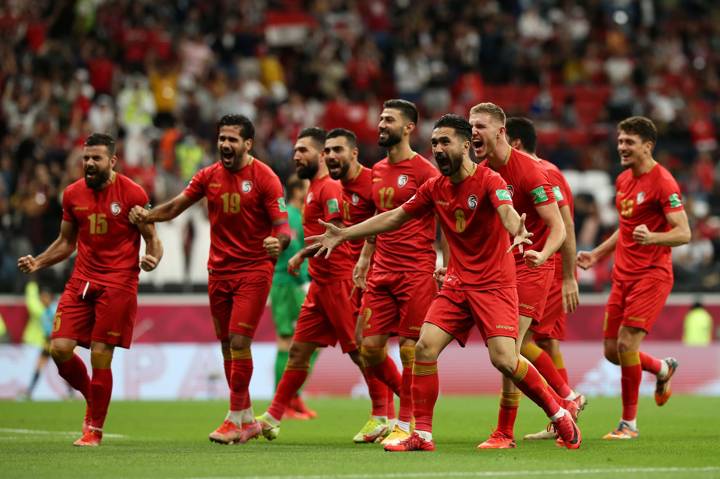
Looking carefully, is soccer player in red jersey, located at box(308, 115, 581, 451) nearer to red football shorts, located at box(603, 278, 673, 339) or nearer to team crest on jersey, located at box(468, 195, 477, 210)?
team crest on jersey, located at box(468, 195, 477, 210)

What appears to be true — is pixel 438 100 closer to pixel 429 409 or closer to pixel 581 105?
pixel 581 105

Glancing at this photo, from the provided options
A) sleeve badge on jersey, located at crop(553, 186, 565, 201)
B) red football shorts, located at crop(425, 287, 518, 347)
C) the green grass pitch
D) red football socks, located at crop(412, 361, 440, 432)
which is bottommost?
the green grass pitch

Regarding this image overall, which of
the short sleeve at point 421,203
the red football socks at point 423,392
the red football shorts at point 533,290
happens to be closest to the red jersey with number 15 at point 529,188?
the red football shorts at point 533,290

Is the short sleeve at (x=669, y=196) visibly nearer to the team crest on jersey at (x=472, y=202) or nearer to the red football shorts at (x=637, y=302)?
the red football shorts at (x=637, y=302)

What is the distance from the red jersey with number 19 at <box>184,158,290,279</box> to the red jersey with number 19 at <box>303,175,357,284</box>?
0.74 meters

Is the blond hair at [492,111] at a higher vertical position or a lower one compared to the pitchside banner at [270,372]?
higher

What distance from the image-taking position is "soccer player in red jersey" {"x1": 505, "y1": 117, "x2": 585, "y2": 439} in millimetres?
11016

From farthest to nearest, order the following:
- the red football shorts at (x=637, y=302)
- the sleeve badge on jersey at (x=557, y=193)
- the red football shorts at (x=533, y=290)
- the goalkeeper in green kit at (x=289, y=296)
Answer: the goalkeeper in green kit at (x=289, y=296)
the red football shorts at (x=637, y=302)
the red football shorts at (x=533, y=290)
the sleeve badge on jersey at (x=557, y=193)

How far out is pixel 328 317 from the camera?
12.3 metres

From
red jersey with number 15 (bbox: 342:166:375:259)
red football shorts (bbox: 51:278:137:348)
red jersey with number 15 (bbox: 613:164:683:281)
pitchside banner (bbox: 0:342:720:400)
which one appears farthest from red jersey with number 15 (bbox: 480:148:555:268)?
pitchside banner (bbox: 0:342:720:400)

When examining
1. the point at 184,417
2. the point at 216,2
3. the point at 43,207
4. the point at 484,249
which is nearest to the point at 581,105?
the point at 216,2

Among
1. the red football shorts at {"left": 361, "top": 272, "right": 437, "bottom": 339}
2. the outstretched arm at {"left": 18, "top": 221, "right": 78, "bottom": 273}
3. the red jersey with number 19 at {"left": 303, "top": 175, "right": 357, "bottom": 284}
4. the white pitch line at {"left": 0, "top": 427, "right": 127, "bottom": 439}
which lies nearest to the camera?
the red football shorts at {"left": 361, "top": 272, "right": 437, "bottom": 339}

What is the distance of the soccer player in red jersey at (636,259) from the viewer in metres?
12.0

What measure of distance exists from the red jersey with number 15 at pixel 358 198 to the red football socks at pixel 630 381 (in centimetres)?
280
